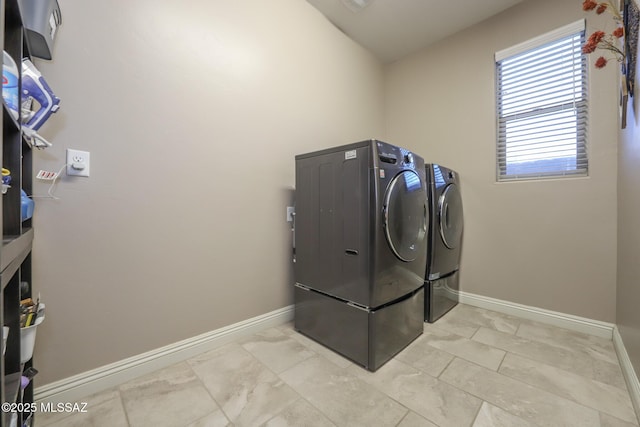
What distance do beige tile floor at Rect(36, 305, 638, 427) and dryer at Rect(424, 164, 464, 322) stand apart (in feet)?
1.41

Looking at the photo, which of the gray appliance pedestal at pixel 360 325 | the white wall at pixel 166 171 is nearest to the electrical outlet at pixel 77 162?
the white wall at pixel 166 171

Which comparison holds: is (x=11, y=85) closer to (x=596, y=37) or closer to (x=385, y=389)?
(x=385, y=389)

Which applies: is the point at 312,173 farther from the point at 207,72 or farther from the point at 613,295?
the point at 613,295

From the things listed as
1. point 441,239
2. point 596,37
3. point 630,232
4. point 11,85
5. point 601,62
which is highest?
point 596,37

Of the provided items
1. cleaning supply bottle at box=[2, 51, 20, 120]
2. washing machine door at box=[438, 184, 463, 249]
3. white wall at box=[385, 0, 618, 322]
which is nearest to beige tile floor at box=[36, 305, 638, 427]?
white wall at box=[385, 0, 618, 322]

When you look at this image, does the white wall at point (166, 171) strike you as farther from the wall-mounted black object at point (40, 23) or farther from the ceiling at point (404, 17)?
the ceiling at point (404, 17)

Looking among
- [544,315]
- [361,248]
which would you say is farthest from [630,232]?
[361,248]

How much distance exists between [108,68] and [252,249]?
1.37m

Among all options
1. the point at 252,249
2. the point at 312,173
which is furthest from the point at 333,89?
the point at 252,249

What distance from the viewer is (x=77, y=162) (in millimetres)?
1299

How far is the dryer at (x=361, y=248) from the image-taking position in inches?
60.3

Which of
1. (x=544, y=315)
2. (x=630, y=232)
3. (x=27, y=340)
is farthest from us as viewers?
(x=544, y=315)

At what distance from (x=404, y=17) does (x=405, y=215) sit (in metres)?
2.10

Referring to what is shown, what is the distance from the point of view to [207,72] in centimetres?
175
